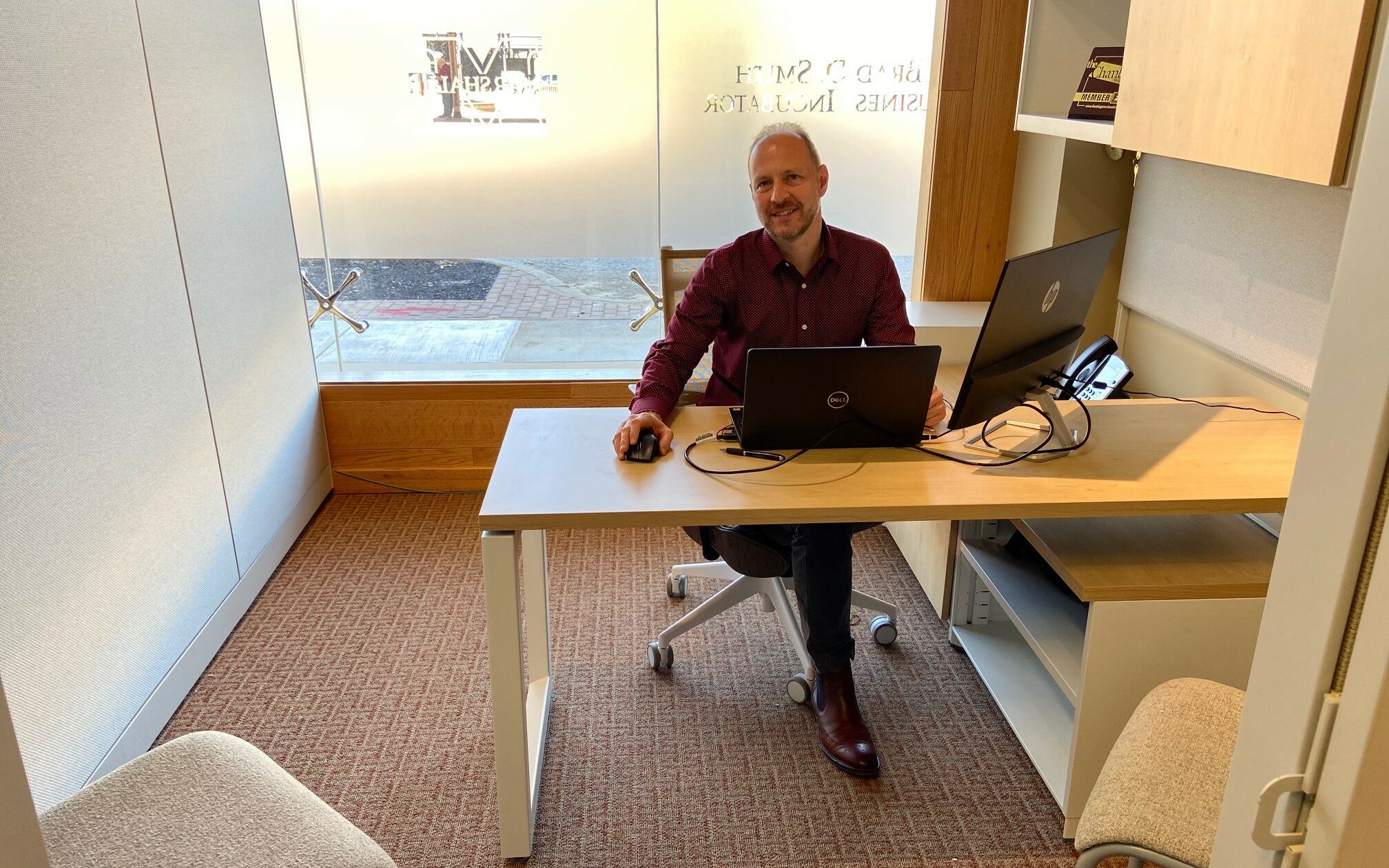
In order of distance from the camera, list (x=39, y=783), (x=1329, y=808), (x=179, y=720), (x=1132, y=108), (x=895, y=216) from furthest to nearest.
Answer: (x=895, y=216), (x=179, y=720), (x=1132, y=108), (x=39, y=783), (x=1329, y=808)

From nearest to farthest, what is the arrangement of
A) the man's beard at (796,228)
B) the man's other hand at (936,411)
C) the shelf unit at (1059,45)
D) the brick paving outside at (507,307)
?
the man's other hand at (936,411) < the man's beard at (796,228) < the shelf unit at (1059,45) < the brick paving outside at (507,307)

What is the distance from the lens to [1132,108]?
2.04 metres

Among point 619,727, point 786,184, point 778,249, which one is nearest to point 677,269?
point 778,249

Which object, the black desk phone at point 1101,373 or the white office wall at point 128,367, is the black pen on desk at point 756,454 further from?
the white office wall at point 128,367

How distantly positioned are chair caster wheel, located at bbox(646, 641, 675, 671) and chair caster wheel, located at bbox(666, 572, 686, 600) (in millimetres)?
352

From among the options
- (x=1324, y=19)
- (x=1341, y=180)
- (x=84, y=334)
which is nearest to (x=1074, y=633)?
(x=1341, y=180)

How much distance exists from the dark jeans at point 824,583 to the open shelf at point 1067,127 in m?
1.05

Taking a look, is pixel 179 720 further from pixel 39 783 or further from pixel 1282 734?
pixel 1282 734

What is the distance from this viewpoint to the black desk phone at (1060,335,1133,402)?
257cm

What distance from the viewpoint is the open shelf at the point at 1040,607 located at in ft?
6.47

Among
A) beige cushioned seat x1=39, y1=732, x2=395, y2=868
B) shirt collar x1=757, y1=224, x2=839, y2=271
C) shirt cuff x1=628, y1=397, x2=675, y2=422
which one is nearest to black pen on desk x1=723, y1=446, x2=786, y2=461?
shirt cuff x1=628, y1=397, x2=675, y2=422

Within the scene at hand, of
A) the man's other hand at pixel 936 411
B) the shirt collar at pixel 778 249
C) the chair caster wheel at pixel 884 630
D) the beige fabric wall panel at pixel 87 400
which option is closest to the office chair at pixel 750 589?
the chair caster wheel at pixel 884 630

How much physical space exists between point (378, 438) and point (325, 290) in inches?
22.9

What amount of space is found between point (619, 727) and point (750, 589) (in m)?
0.50
